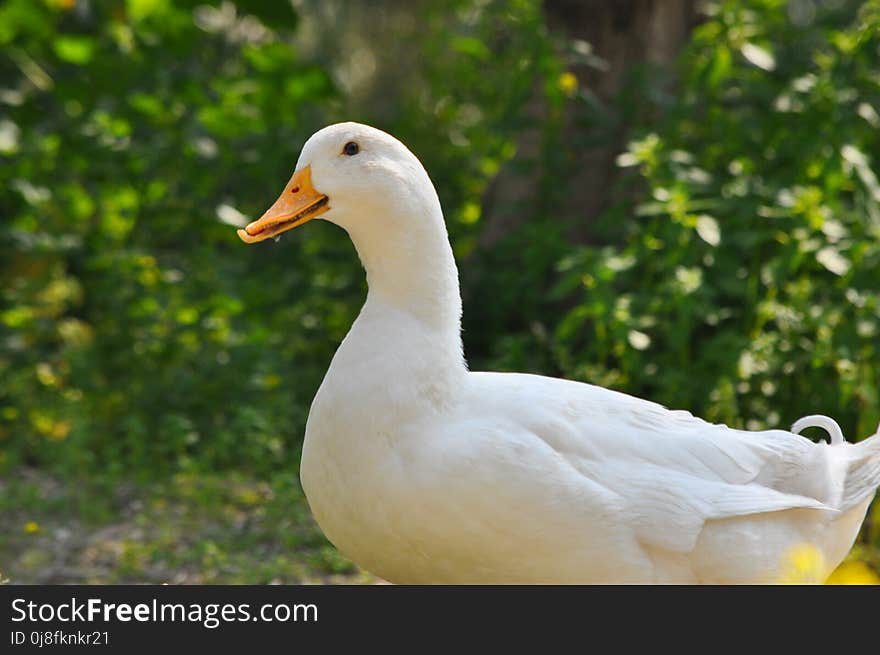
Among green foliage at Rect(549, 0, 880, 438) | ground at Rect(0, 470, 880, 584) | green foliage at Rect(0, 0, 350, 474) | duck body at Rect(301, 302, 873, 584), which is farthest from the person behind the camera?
green foliage at Rect(0, 0, 350, 474)

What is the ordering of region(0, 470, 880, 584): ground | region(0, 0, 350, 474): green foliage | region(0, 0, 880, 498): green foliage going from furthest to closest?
region(0, 0, 350, 474): green foliage < region(0, 0, 880, 498): green foliage < region(0, 470, 880, 584): ground

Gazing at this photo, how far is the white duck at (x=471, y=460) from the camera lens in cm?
293

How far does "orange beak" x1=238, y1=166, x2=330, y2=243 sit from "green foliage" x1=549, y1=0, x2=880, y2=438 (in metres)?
1.88

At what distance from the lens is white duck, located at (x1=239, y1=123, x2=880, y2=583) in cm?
293

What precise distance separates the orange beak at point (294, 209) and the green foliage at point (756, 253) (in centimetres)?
188

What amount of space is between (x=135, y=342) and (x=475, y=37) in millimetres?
2460

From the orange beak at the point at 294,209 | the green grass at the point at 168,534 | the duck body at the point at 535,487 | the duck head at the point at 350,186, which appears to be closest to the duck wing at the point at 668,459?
the duck body at the point at 535,487

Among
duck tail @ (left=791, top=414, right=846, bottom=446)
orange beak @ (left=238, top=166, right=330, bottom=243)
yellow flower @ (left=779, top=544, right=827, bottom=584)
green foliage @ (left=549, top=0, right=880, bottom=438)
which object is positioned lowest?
yellow flower @ (left=779, top=544, right=827, bottom=584)

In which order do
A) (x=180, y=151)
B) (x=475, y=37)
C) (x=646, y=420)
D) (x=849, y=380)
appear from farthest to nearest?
1. (x=475, y=37)
2. (x=180, y=151)
3. (x=849, y=380)
4. (x=646, y=420)

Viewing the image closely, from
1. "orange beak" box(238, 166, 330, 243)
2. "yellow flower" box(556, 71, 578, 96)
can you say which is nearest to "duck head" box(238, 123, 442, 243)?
"orange beak" box(238, 166, 330, 243)

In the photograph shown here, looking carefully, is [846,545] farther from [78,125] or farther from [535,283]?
[78,125]

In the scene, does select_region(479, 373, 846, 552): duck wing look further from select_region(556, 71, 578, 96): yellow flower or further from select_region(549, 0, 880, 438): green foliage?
select_region(556, 71, 578, 96): yellow flower

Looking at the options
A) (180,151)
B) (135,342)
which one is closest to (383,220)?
(135,342)

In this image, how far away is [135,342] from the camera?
5770mm
